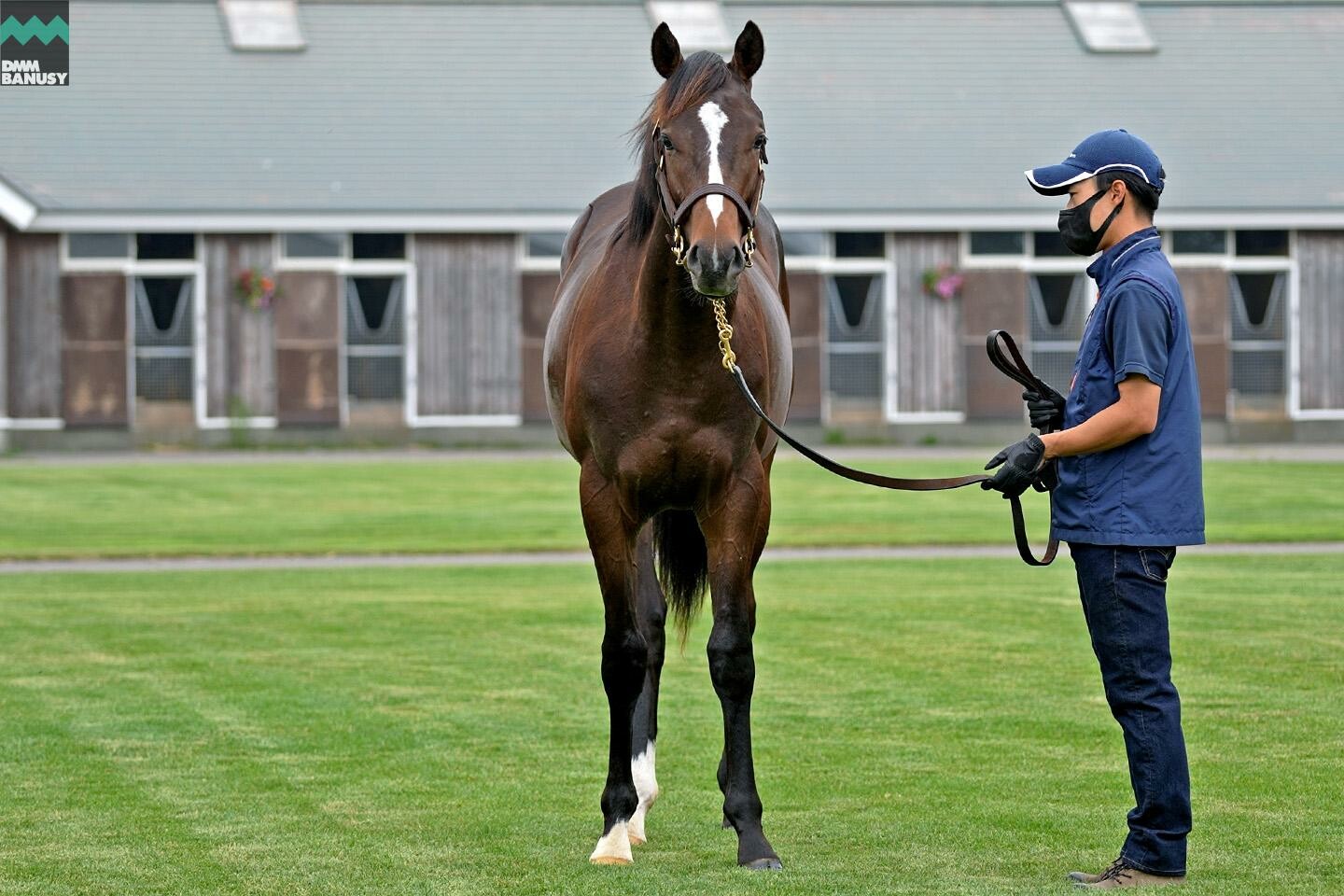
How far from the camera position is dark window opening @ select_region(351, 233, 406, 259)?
31.8 metres

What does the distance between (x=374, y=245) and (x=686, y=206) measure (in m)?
26.6

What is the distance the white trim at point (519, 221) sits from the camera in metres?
30.8

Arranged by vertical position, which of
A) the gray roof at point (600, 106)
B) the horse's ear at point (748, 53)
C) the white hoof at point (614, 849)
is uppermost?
the gray roof at point (600, 106)

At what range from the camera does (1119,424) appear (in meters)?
5.54

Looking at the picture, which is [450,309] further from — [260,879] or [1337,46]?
[260,879]

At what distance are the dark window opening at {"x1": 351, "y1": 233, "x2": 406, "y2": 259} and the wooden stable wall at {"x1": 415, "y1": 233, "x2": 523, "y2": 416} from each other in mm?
417

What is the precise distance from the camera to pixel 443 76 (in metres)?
34.9

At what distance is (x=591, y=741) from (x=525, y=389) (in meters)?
23.9

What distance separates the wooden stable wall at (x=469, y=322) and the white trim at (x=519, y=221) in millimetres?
350

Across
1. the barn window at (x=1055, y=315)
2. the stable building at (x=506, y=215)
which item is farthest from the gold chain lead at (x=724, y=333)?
the barn window at (x=1055, y=315)

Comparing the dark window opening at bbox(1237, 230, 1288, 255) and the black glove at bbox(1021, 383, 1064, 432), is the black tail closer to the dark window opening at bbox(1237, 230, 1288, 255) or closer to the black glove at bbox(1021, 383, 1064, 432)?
the black glove at bbox(1021, 383, 1064, 432)

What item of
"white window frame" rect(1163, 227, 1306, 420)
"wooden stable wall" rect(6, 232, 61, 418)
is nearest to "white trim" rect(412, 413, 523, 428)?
"wooden stable wall" rect(6, 232, 61, 418)

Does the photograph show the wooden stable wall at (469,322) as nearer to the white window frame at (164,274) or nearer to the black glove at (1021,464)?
the white window frame at (164,274)

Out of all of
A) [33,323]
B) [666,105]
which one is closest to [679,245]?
[666,105]
